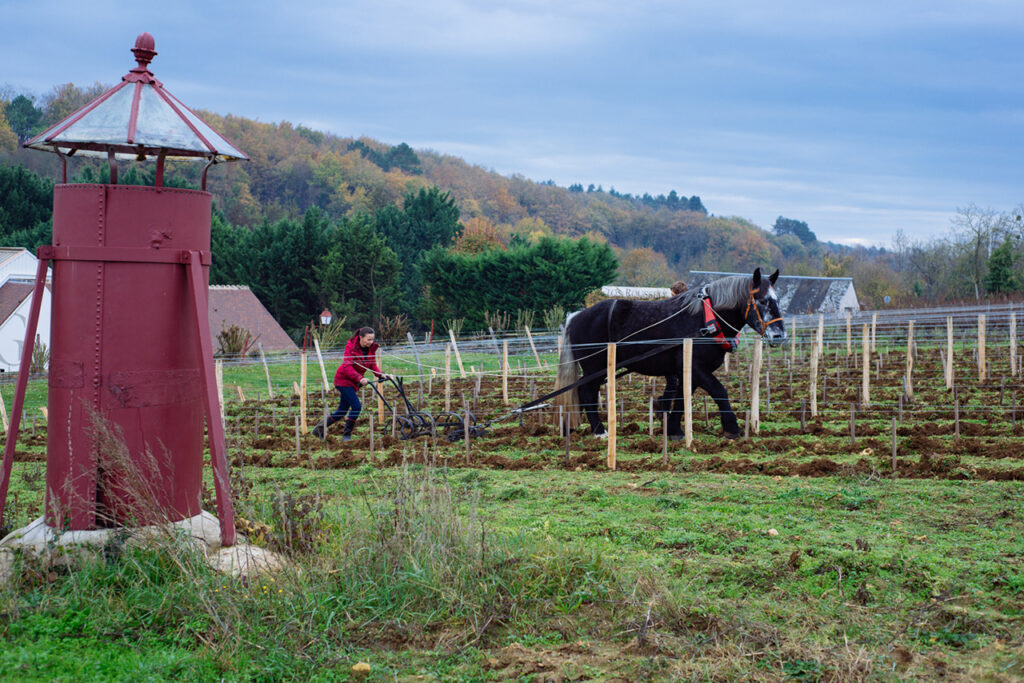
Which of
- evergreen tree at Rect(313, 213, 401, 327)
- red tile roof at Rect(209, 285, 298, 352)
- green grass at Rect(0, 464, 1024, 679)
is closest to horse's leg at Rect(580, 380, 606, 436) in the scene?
green grass at Rect(0, 464, 1024, 679)

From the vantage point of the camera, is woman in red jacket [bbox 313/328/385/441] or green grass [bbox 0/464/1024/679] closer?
green grass [bbox 0/464/1024/679]

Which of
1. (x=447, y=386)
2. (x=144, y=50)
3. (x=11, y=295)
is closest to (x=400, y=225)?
(x=11, y=295)

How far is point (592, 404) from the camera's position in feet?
38.0

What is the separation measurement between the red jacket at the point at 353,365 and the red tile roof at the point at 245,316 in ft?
70.5

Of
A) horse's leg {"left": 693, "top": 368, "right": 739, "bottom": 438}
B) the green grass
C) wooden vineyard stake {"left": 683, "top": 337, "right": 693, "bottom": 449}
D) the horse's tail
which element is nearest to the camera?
the green grass

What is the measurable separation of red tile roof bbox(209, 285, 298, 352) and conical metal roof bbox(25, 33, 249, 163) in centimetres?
2725

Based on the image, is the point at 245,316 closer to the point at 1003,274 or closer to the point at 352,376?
the point at 352,376

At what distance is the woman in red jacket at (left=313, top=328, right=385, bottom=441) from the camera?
1123 centimetres

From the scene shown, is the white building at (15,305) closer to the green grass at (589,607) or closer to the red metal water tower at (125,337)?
the red metal water tower at (125,337)

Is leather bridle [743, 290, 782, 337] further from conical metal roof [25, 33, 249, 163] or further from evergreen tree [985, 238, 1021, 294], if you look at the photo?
evergreen tree [985, 238, 1021, 294]

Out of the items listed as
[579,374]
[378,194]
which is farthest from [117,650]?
[378,194]

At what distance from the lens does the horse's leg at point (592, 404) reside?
11555 mm

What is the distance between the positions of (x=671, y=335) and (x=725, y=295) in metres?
0.87

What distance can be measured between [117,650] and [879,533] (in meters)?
4.83
